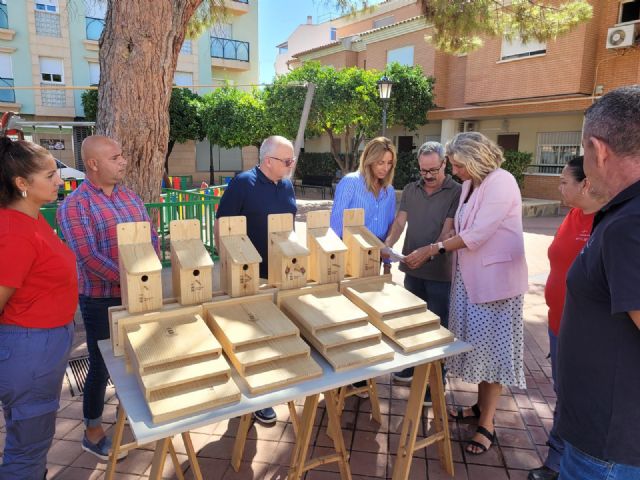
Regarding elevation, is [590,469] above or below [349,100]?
below

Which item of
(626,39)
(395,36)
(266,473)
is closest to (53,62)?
(395,36)

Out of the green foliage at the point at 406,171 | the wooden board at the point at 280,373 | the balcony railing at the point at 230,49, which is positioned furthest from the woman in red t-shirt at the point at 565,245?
the balcony railing at the point at 230,49

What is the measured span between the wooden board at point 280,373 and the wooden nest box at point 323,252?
515 mm

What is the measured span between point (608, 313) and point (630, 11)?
16.2 meters

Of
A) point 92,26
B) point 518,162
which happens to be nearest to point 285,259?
point 518,162

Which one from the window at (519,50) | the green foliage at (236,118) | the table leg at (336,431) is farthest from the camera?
the green foliage at (236,118)

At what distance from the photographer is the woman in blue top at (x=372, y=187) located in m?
3.13

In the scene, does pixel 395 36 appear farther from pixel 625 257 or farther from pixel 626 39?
pixel 625 257

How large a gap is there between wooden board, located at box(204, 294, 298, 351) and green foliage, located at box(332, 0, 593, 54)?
5458 mm

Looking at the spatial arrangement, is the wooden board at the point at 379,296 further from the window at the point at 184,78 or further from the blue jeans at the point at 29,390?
the window at the point at 184,78

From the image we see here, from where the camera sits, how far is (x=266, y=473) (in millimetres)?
2436

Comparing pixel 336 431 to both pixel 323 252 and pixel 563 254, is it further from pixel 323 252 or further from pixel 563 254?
pixel 563 254

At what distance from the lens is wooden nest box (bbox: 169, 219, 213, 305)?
1826mm

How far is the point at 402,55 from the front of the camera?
1927 cm
